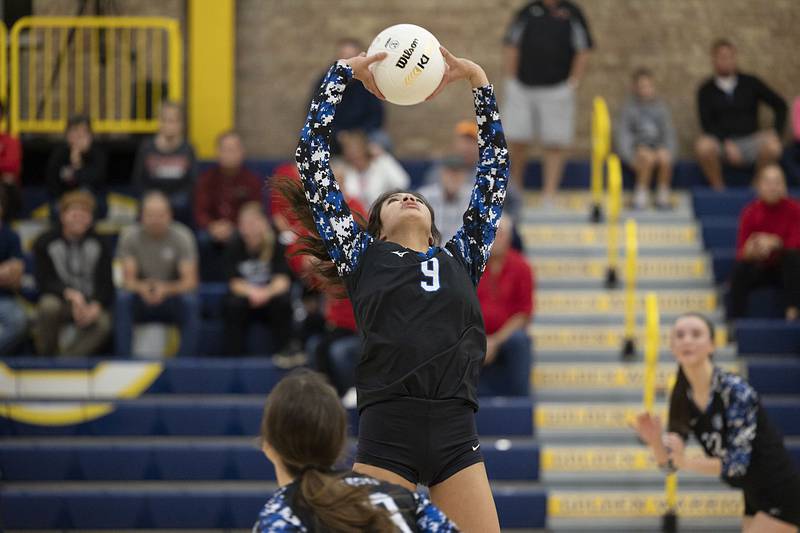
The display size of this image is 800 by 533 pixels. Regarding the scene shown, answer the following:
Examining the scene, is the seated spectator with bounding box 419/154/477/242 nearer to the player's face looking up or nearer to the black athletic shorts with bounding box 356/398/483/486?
the player's face looking up

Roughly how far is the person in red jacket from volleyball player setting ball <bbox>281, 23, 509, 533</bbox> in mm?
5569

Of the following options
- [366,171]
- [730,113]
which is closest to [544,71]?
[730,113]

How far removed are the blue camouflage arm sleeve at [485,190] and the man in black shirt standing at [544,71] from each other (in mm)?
6570

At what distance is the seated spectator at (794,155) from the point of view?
1174 cm

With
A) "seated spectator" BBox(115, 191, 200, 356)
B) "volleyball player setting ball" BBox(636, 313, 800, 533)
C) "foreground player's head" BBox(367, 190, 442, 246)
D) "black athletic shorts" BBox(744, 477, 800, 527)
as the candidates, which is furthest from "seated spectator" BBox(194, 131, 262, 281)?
"foreground player's head" BBox(367, 190, 442, 246)

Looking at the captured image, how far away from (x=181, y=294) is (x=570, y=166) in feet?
13.6

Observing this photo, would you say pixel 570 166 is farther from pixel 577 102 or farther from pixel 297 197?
pixel 297 197

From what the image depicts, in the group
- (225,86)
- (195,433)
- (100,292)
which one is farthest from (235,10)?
(195,433)

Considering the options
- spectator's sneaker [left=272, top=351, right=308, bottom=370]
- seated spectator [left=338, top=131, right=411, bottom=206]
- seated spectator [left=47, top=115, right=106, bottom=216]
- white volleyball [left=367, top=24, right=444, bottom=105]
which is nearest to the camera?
white volleyball [left=367, top=24, right=444, bottom=105]

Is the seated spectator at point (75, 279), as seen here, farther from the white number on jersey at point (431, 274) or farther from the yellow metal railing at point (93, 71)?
the white number on jersey at point (431, 274)

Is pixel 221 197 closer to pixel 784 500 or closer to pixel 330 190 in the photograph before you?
pixel 784 500

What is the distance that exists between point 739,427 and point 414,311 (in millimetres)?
2689

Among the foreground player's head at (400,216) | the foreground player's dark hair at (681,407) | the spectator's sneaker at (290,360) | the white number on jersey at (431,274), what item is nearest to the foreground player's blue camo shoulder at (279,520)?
the white number on jersey at (431,274)

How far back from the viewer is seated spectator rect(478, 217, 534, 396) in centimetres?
905
